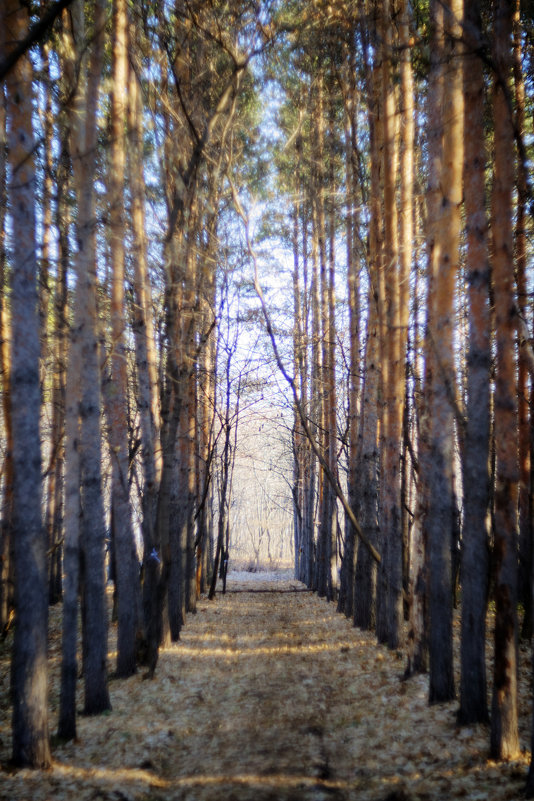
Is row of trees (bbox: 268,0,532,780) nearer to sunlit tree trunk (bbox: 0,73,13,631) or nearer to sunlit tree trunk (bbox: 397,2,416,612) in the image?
sunlit tree trunk (bbox: 397,2,416,612)

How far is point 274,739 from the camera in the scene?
611cm

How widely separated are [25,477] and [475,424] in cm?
427

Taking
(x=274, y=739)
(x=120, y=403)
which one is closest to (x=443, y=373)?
(x=274, y=739)

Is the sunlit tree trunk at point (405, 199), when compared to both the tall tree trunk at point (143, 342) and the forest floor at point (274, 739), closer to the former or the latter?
the tall tree trunk at point (143, 342)

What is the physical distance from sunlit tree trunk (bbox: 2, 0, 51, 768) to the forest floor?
0.47m

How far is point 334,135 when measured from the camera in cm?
1417

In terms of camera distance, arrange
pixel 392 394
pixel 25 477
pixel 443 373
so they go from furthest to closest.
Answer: pixel 392 394, pixel 443 373, pixel 25 477

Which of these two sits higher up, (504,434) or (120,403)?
(120,403)

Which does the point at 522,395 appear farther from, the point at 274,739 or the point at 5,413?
the point at 5,413

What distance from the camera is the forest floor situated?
4.82m

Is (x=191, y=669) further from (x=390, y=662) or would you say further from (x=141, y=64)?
(x=141, y=64)

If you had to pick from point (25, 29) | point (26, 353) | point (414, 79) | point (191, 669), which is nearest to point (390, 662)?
point (191, 669)

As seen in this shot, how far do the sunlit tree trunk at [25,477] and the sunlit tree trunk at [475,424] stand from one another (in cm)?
407

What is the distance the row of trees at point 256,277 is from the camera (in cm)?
520
